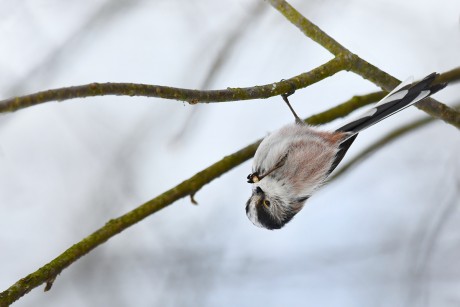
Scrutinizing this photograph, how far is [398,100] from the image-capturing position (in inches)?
101

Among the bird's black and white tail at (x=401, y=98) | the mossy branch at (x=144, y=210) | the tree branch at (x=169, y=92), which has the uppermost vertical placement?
the tree branch at (x=169, y=92)

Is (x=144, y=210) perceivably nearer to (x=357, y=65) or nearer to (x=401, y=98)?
(x=357, y=65)

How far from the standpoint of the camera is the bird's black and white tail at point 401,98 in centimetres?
249

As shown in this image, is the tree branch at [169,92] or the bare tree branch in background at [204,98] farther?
the bare tree branch in background at [204,98]

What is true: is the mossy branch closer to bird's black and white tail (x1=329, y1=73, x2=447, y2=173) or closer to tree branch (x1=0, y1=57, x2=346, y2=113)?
bird's black and white tail (x1=329, y1=73, x2=447, y2=173)

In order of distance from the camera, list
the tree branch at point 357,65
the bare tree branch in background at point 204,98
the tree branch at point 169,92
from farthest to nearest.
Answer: the tree branch at point 357,65 → the bare tree branch in background at point 204,98 → the tree branch at point 169,92

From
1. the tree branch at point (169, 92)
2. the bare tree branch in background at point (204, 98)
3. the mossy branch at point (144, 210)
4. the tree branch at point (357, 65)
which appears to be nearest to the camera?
the tree branch at point (169, 92)

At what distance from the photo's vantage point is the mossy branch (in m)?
1.96

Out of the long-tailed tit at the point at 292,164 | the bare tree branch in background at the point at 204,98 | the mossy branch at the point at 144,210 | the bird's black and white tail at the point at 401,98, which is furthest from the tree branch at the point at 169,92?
the mossy branch at the point at 144,210

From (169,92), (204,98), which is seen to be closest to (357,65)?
(204,98)

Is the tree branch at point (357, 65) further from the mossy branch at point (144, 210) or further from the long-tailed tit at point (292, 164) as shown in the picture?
the mossy branch at point (144, 210)

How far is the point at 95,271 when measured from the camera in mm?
4086

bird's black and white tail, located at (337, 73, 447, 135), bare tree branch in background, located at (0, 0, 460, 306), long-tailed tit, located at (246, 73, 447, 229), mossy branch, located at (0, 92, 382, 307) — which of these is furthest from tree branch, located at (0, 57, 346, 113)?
mossy branch, located at (0, 92, 382, 307)

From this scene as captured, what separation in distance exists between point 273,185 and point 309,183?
0.63 feet
